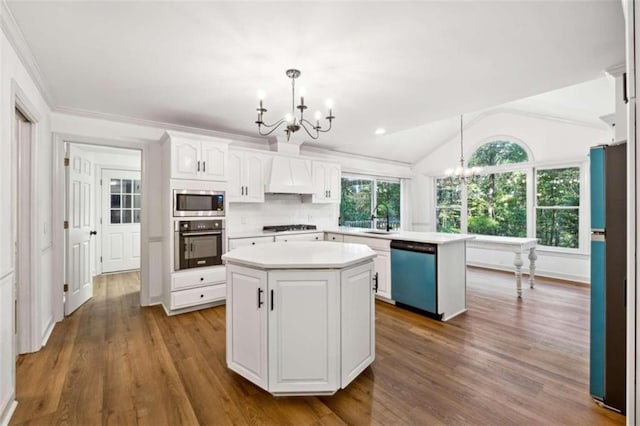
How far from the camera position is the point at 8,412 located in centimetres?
182

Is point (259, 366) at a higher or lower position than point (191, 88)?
lower

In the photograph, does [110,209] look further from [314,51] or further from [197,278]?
[314,51]

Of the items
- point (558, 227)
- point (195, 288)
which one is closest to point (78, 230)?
point (195, 288)

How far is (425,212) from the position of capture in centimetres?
748

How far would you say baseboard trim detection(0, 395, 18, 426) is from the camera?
1.74m

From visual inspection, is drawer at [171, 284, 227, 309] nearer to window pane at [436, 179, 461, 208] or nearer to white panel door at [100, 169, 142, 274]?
white panel door at [100, 169, 142, 274]

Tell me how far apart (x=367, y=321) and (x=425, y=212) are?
228 inches

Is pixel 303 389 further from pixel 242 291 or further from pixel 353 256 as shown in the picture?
pixel 353 256

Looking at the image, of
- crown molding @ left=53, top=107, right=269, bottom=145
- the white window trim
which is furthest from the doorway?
the white window trim

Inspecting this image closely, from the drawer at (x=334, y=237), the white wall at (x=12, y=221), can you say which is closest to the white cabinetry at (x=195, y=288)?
the white wall at (x=12, y=221)

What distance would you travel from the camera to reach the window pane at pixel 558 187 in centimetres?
519

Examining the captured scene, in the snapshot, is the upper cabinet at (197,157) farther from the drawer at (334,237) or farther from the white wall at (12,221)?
the drawer at (334,237)

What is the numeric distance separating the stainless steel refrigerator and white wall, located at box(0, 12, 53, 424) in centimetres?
373

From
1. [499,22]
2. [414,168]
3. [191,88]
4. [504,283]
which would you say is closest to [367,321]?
[499,22]
